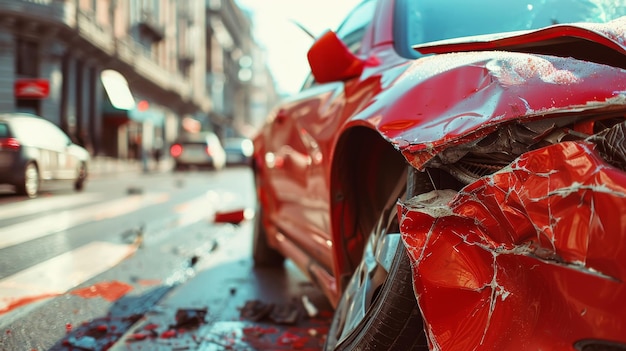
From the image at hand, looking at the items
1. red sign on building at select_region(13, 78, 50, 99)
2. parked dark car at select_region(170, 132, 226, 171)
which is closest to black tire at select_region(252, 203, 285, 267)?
red sign on building at select_region(13, 78, 50, 99)

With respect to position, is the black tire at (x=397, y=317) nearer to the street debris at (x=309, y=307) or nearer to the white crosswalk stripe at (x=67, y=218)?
the street debris at (x=309, y=307)

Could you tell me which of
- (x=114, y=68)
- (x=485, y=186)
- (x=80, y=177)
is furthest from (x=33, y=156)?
(x=114, y=68)

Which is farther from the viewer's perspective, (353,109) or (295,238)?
(295,238)

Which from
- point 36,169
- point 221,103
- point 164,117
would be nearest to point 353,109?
point 36,169

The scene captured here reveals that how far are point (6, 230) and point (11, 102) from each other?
17.2 m

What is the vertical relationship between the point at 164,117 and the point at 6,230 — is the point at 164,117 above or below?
above

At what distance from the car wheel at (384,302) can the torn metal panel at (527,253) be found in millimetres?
176

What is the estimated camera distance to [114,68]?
3278 cm

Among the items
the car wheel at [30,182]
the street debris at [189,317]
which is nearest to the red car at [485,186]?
the street debris at [189,317]

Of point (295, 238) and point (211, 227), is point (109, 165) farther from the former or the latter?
point (295, 238)

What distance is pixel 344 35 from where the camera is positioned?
3672 millimetres

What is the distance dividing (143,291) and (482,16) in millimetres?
2933

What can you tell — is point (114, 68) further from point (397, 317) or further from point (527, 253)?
point (527, 253)

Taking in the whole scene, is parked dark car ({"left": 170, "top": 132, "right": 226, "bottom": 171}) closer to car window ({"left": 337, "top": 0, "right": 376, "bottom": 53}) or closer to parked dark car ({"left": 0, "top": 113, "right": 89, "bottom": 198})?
parked dark car ({"left": 0, "top": 113, "right": 89, "bottom": 198})
